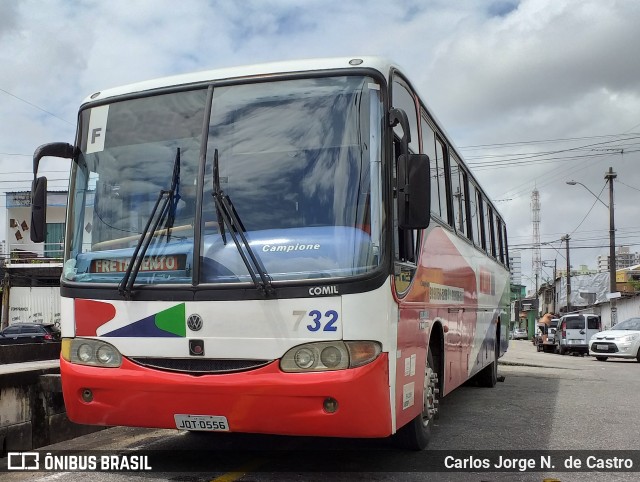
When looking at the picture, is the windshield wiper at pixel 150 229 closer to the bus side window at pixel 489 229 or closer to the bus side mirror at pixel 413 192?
the bus side mirror at pixel 413 192

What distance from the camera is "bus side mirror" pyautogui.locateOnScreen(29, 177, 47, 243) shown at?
5.49 m

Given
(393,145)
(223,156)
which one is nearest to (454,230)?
(393,145)

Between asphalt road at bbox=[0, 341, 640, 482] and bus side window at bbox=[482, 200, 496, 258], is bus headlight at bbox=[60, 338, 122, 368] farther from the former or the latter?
bus side window at bbox=[482, 200, 496, 258]

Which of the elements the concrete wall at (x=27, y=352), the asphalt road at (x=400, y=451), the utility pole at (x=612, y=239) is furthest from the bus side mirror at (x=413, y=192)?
the utility pole at (x=612, y=239)

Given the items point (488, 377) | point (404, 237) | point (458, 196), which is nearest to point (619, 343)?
point (488, 377)

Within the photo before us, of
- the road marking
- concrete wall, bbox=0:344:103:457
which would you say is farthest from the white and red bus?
concrete wall, bbox=0:344:103:457

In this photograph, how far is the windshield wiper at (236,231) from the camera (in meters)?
4.56

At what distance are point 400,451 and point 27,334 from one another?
23.5 metres

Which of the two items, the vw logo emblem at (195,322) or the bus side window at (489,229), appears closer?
the vw logo emblem at (195,322)

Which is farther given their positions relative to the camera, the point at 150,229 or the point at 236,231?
the point at 150,229

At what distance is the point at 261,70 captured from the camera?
205 inches

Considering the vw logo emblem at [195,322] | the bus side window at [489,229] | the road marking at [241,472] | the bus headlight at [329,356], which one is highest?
the bus side window at [489,229]

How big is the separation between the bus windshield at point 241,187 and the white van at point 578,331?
3136 cm

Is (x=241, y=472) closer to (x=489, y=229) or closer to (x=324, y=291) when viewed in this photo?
(x=324, y=291)
